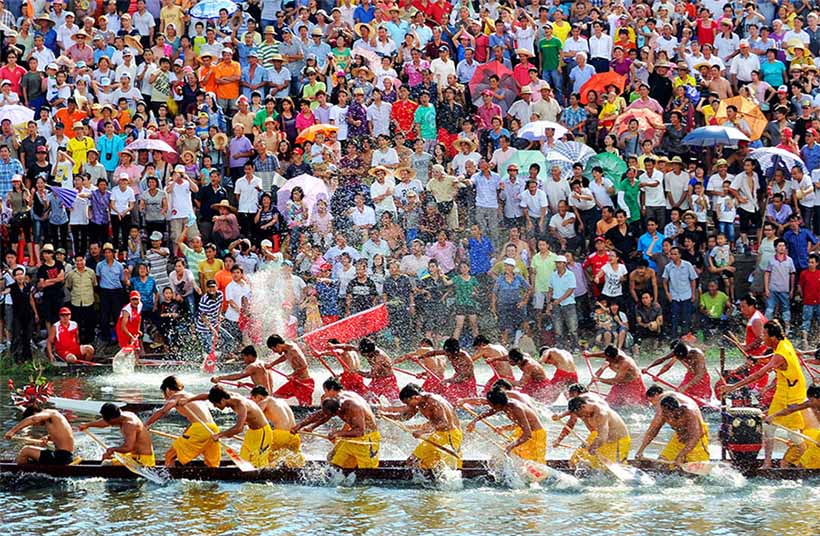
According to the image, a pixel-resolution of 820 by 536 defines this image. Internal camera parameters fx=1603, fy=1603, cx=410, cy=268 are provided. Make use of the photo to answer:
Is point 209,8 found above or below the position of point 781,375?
above

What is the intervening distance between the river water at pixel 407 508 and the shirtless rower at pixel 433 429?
0.89 feet

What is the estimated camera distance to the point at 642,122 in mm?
25812

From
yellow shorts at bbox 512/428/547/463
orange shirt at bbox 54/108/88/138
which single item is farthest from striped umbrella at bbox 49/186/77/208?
yellow shorts at bbox 512/428/547/463

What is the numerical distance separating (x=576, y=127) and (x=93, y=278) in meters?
8.15

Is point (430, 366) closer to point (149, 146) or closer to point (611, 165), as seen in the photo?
point (611, 165)

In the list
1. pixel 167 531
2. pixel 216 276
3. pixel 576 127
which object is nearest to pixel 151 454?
pixel 167 531

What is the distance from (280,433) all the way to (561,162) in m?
8.57

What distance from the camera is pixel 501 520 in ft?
54.5

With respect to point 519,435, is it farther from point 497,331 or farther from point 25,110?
point 25,110

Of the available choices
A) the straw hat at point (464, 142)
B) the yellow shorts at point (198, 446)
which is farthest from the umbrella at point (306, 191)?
the yellow shorts at point (198, 446)

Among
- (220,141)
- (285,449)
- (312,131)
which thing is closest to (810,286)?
(312,131)

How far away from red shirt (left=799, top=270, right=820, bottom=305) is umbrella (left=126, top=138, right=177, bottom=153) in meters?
10.1

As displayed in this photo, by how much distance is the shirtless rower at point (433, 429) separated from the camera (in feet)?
59.1

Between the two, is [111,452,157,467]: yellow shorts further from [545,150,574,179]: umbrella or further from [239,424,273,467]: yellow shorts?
[545,150,574,179]: umbrella
